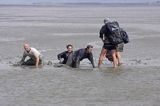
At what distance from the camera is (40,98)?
12617 mm

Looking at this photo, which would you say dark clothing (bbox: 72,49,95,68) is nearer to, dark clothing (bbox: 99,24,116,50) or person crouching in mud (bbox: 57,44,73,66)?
person crouching in mud (bbox: 57,44,73,66)

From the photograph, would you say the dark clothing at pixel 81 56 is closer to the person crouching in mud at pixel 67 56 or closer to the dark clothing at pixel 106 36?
the person crouching in mud at pixel 67 56

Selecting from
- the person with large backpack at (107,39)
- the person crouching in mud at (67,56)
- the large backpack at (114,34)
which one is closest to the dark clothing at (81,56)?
the person crouching in mud at (67,56)

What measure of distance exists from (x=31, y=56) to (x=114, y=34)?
251 centimetres

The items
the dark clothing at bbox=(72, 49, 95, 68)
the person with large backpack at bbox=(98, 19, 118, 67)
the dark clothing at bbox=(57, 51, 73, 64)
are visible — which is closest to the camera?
the person with large backpack at bbox=(98, 19, 118, 67)

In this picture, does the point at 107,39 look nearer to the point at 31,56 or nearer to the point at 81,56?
the point at 81,56

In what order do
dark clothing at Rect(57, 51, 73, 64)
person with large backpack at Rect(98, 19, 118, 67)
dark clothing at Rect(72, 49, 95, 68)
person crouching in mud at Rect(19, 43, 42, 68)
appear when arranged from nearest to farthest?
person with large backpack at Rect(98, 19, 118, 67) < dark clothing at Rect(72, 49, 95, 68) < person crouching in mud at Rect(19, 43, 42, 68) < dark clothing at Rect(57, 51, 73, 64)

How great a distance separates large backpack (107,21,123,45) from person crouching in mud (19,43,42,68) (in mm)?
2147

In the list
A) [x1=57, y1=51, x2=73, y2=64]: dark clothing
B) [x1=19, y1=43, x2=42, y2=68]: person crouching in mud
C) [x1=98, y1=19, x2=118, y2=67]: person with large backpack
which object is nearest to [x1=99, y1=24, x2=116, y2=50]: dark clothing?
[x1=98, y1=19, x2=118, y2=67]: person with large backpack

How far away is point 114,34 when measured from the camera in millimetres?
17469

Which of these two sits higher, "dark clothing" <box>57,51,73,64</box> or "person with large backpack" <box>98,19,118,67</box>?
"person with large backpack" <box>98,19,118,67</box>

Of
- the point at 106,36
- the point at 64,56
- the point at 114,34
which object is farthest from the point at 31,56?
the point at 114,34

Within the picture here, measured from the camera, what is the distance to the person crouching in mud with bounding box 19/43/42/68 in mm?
17719

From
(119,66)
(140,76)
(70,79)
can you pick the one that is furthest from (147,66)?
(70,79)
